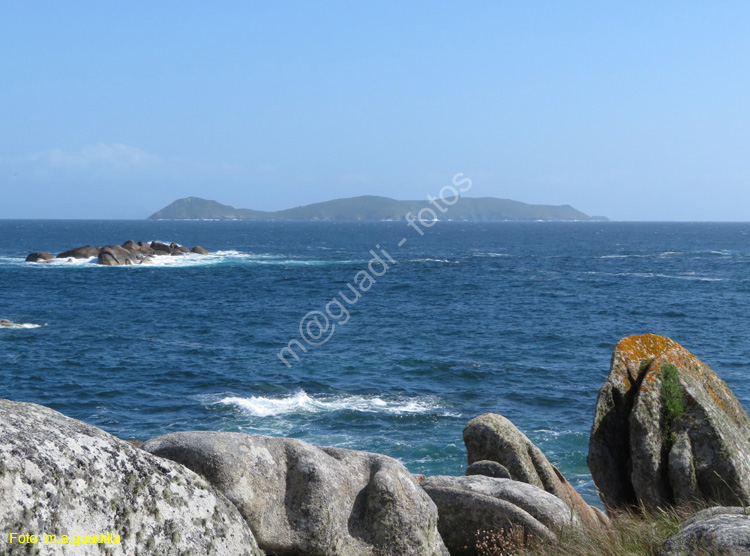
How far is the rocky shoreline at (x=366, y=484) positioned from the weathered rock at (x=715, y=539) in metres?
0.01

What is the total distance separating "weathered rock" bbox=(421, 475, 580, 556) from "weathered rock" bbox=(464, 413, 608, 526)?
280 cm

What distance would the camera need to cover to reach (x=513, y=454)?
12.3 metres

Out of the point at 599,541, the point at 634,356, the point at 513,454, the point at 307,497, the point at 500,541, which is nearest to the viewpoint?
the point at 307,497

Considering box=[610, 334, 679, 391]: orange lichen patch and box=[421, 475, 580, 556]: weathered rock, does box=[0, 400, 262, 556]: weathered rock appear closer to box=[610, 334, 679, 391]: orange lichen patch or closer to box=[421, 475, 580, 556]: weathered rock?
box=[421, 475, 580, 556]: weathered rock

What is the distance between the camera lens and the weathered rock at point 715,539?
520cm

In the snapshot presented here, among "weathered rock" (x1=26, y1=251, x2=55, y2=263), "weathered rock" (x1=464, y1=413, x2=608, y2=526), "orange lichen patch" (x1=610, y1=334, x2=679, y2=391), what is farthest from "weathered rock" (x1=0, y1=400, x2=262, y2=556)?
"weathered rock" (x1=26, y1=251, x2=55, y2=263)

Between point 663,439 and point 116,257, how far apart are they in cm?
8270

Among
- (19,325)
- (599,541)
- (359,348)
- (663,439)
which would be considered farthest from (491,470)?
(19,325)

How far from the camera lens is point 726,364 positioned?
34.3 metres

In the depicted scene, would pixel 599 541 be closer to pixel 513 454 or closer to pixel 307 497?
pixel 307 497

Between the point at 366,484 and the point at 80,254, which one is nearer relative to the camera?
the point at 366,484

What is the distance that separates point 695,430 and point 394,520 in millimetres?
5226

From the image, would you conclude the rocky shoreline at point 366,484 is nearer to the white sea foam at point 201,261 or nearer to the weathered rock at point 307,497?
the weathered rock at point 307,497

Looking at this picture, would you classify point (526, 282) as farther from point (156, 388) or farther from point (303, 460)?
point (303, 460)
